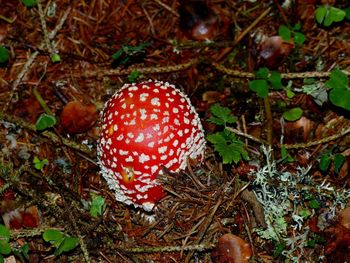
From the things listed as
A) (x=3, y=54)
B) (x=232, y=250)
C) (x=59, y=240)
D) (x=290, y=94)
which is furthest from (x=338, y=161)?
(x=3, y=54)

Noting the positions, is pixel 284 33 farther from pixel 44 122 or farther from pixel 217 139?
pixel 44 122

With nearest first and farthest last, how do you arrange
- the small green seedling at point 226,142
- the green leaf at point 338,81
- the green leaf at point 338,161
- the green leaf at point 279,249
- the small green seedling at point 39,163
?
the green leaf at point 279,249
the small green seedling at point 226,142
the green leaf at point 338,161
the green leaf at point 338,81
the small green seedling at point 39,163

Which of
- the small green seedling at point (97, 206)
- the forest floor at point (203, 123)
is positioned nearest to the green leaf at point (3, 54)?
the forest floor at point (203, 123)

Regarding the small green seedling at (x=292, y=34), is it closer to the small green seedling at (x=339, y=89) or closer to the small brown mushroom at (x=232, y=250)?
the small green seedling at (x=339, y=89)

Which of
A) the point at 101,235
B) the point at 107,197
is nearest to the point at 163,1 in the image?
the point at 107,197

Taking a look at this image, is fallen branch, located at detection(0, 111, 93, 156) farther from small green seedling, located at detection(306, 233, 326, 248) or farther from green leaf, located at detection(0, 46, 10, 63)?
small green seedling, located at detection(306, 233, 326, 248)

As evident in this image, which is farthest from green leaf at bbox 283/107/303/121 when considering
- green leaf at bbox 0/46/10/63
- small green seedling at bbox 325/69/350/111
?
green leaf at bbox 0/46/10/63

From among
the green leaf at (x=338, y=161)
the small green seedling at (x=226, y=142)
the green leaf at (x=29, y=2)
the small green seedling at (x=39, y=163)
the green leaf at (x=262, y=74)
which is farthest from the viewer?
the green leaf at (x=29, y=2)
